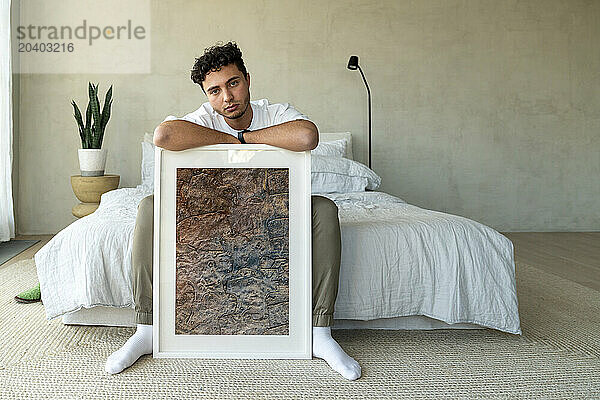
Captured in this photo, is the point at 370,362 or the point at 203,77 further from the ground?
the point at 203,77

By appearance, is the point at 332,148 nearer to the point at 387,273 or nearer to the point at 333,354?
the point at 387,273

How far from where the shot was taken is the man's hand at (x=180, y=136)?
80.0 inches

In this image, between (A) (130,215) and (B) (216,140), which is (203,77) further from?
(A) (130,215)

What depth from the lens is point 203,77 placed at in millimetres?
2176

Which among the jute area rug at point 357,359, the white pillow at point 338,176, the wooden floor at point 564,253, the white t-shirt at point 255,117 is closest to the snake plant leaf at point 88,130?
the white pillow at point 338,176

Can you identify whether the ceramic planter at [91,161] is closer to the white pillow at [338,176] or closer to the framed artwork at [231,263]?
the white pillow at [338,176]

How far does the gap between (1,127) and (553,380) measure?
4.13 m

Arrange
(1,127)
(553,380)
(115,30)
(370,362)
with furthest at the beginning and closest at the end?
1. (115,30)
2. (1,127)
3. (370,362)
4. (553,380)

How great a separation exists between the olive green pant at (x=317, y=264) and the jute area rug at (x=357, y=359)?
6.4 inches

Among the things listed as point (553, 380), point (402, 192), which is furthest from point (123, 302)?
point (402, 192)

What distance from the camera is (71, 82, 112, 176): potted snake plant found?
4523 millimetres

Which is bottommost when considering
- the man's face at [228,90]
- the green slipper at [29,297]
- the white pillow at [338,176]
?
the green slipper at [29,297]

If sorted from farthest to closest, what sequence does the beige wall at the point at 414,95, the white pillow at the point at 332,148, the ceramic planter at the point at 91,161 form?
the beige wall at the point at 414,95
the ceramic planter at the point at 91,161
the white pillow at the point at 332,148

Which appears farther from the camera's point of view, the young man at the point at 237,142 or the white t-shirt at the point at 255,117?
the white t-shirt at the point at 255,117
